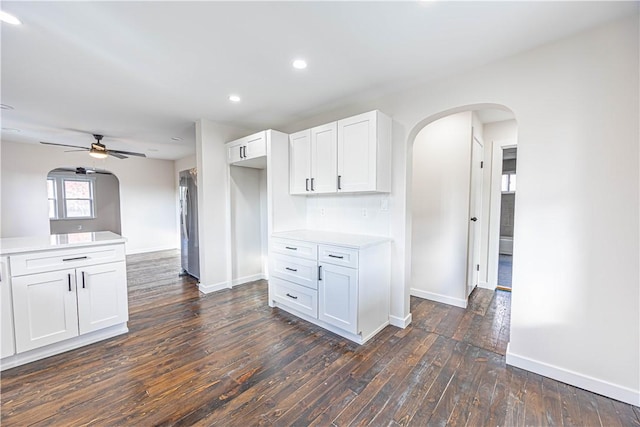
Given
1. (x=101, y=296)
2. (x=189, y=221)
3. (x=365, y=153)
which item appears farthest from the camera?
(x=189, y=221)

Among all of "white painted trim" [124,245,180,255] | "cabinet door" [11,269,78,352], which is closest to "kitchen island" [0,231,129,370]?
"cabinet door" [11,269,78,352]

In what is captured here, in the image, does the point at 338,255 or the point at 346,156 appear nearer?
the point at 338,255

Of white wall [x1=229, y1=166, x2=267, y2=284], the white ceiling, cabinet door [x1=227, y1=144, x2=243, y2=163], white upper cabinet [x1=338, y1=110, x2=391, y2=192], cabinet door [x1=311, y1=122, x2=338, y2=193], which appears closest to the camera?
the white ceiling

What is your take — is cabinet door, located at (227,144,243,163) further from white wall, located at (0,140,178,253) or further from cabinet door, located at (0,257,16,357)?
white wall, located at (0,140,178,253)

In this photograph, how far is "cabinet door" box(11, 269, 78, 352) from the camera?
207 centimetres

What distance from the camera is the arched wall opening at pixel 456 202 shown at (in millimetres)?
3193

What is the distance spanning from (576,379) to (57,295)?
4163 millimetres

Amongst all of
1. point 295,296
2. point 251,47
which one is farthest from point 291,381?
point 251,47

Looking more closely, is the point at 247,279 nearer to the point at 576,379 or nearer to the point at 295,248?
the point at 295,248

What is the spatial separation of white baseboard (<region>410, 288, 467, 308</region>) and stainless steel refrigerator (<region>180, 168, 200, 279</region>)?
3465 mm

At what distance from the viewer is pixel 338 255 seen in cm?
250

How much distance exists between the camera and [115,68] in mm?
2281

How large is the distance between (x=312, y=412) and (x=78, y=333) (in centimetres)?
227

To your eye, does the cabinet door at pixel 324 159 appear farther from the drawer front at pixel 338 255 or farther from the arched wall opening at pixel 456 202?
the arched wall opening at pixel 456 202
